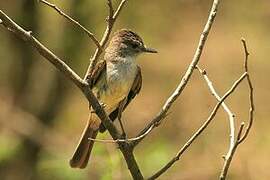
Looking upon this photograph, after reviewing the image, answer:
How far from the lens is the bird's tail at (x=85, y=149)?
4.10 m

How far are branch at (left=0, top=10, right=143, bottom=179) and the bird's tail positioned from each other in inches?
40.8

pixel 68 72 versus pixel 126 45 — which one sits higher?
pixel 68 72

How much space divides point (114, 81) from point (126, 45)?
0.35 metres

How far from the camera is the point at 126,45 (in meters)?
4.59

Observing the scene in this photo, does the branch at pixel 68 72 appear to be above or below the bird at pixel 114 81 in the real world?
above

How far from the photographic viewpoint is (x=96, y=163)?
5.13 metres

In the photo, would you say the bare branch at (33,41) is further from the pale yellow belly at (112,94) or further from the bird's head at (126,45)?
the bird's head at (126,45)

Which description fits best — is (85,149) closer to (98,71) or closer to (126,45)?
(98,71)

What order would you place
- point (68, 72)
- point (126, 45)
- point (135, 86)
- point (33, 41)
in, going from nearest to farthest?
point (33, 41), point (68, 72), point (135, 86), point (126, 45)

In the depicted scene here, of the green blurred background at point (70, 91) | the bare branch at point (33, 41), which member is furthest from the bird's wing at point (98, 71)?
the green blurred background at point (70, 91)

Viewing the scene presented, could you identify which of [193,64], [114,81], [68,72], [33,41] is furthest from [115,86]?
[33,41]

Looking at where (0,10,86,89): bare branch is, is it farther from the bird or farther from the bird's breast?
the bird's breast

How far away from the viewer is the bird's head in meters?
4.58

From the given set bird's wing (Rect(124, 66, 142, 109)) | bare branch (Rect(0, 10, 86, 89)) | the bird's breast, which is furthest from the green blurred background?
bare branch (Rect(0, 10, 86, 89))
